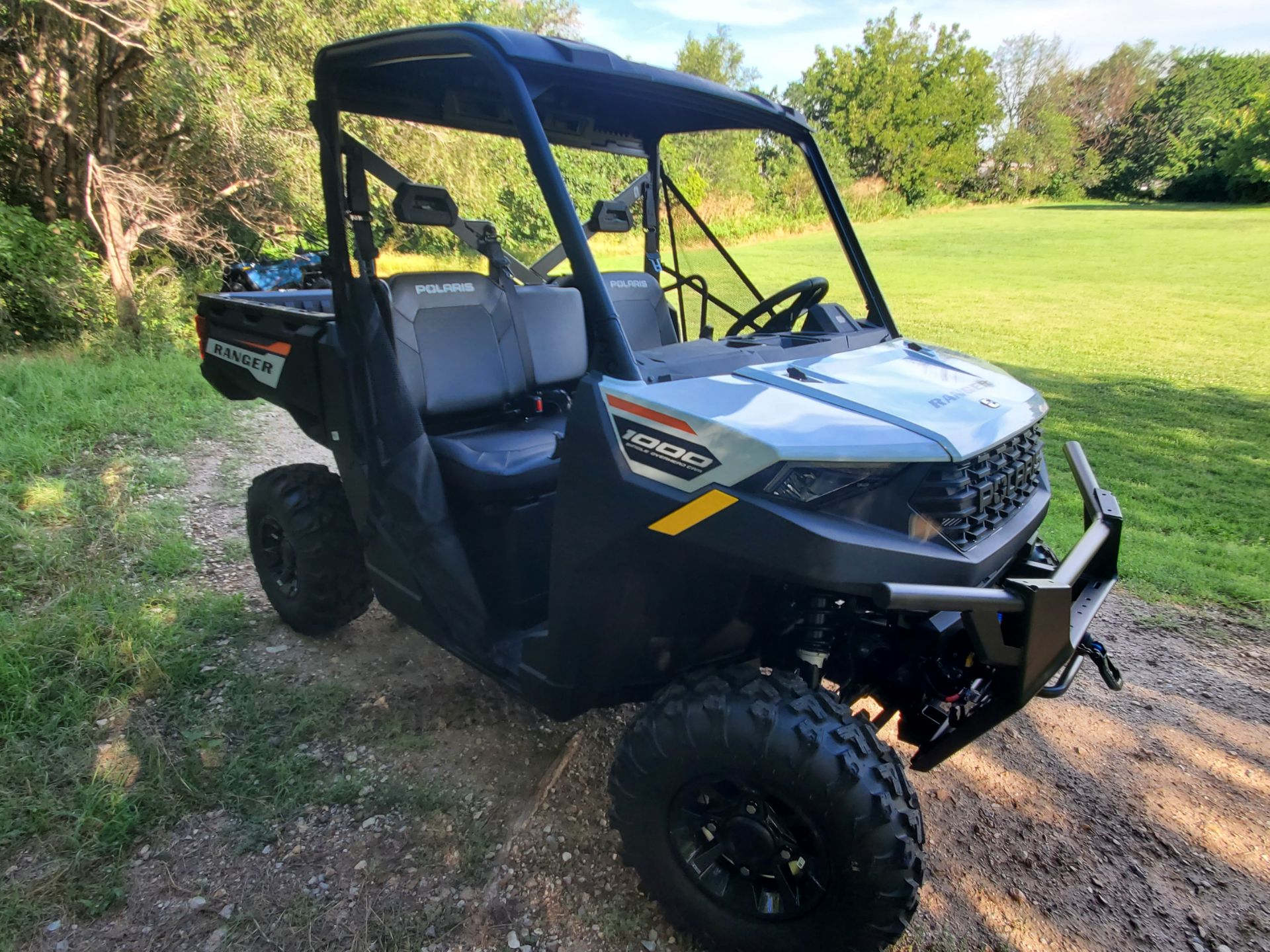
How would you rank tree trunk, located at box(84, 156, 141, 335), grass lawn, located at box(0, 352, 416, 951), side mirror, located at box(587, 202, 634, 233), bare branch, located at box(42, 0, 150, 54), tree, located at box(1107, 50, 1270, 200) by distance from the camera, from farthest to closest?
tree, located at box(1107, 50, 1270, 200)
tree trunk, located at box(84, 156, 141, 335)
bare branch, located at box(42, 0, 150, 54)
side mirror, located at box(587, 202, 634, 233)
grass lawn, located at box(0, 352, 416, 951)

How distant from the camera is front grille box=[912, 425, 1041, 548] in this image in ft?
5.23

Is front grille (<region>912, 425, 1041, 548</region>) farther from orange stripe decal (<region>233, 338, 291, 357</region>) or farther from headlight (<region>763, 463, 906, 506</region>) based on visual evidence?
orange stripe decal (<region>233, 338, 291, 357</region>)

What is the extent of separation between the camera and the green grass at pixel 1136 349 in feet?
13.1

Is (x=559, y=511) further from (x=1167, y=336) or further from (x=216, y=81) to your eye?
(x=1167, y=336)

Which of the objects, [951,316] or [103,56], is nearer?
[103,56]

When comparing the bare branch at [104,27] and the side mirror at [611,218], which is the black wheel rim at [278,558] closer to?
the side mirror at [611,218]

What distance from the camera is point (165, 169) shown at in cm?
907

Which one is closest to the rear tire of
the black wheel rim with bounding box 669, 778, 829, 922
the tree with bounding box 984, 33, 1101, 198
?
the black wheel rim with bounding box 669, 778, 829, 922

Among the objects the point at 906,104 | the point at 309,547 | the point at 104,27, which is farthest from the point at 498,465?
the point at 906,104

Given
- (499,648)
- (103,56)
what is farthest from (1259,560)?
(103,56)

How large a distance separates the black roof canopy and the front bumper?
4.73 ft

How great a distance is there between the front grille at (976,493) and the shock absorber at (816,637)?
32cm

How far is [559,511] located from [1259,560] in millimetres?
4292

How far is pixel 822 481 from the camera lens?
1.56 meters
